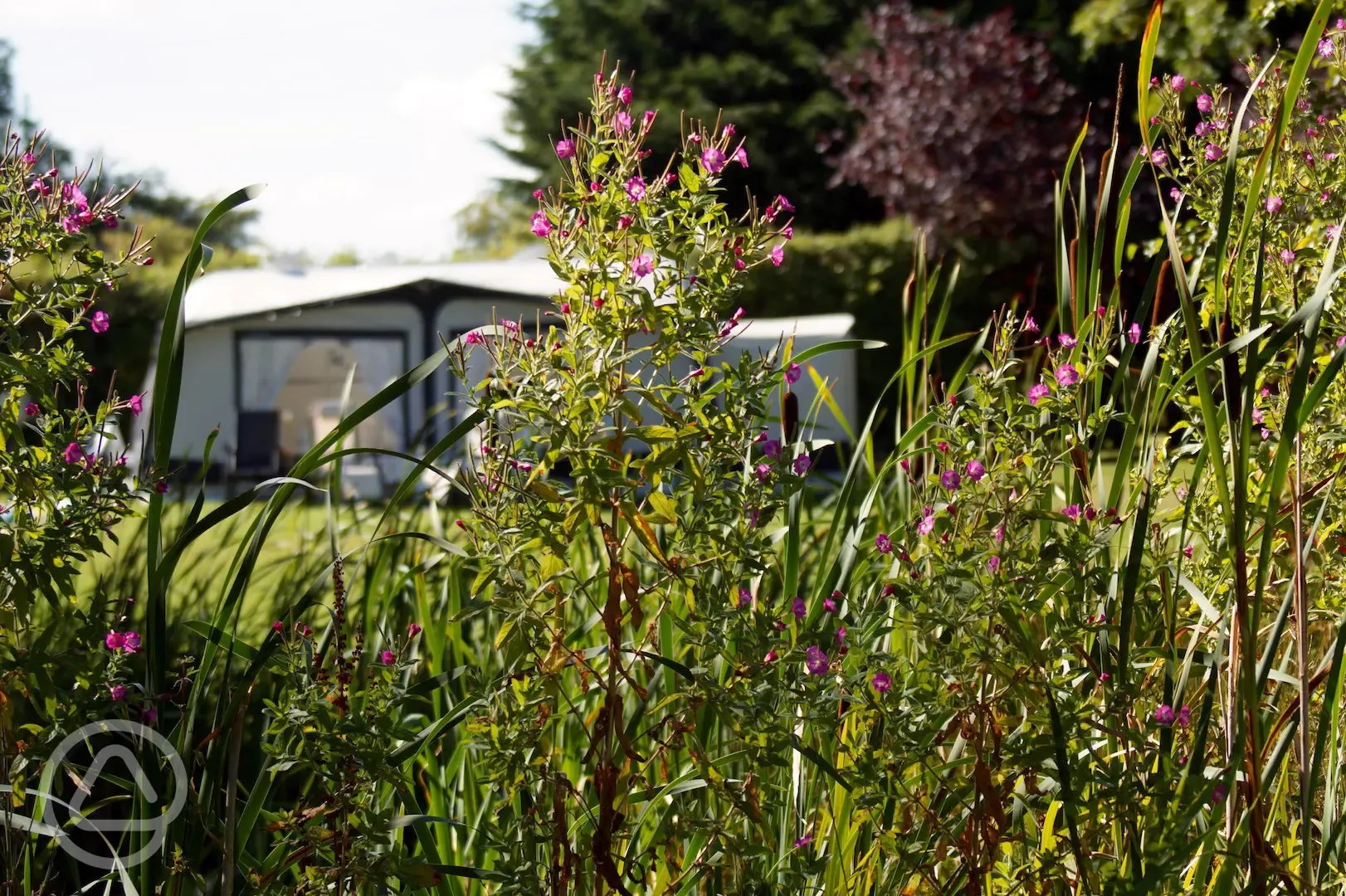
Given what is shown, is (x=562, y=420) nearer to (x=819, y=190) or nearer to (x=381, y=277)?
(x=381, y=277)

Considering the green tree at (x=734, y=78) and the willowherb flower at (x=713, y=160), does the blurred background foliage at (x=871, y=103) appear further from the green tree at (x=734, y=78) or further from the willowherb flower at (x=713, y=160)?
the willowherb flower at (x=713, y=160)

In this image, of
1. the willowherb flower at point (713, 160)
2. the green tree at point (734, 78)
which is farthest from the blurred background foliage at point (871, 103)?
the willowherb flower at point (713, 160)

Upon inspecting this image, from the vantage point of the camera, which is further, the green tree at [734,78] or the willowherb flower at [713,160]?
the green tree at [734,78]

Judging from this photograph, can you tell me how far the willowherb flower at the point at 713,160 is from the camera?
1144 mm

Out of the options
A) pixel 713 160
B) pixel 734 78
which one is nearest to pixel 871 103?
Result: pixel 734 78

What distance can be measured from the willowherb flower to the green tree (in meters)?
20.9

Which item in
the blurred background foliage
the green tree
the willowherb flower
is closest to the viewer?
the willowherb flower

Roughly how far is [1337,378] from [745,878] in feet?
3.22

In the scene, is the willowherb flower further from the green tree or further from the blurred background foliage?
the green tree

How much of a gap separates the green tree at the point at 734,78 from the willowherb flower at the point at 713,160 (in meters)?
20.9

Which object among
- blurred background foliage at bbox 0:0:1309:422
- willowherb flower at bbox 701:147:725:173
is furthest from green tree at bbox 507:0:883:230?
willowherb flower at bbox 701:147:725:173

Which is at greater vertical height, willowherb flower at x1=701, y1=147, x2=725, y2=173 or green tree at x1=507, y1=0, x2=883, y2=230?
green tree at x1=507, y1=0, x2=883, y2=230

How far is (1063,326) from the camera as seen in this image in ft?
4.66

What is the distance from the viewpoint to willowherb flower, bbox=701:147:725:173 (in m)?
1.14
